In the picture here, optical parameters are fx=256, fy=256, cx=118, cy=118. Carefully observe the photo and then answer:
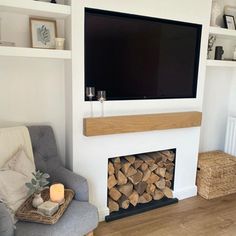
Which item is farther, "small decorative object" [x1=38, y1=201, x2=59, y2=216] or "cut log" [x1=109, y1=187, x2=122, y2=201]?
"cut log" [x1=109, y1=187, x2=122, y2=201]

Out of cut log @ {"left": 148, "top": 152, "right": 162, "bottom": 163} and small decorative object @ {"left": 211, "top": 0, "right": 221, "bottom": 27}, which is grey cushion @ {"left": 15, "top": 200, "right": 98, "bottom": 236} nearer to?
cut log @ {"left": 148, "top": 152, "right": 162, "bottom": 163}

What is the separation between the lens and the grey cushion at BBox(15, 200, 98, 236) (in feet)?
4.98

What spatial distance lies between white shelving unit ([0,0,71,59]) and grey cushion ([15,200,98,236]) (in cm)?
110

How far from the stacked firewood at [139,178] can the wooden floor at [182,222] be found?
152 millimetres

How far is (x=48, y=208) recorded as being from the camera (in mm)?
1613

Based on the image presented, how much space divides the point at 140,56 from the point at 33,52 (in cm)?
92

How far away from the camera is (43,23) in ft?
6.75

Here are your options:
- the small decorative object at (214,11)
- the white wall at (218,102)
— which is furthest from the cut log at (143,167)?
the small decorative object at (214,11)

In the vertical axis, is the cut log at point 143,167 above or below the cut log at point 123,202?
above

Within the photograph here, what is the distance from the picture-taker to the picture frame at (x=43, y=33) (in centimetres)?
202

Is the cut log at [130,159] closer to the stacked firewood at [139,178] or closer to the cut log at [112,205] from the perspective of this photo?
the stacked firewood at [139,178]

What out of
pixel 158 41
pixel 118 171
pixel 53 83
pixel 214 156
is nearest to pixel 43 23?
pixel 53 83


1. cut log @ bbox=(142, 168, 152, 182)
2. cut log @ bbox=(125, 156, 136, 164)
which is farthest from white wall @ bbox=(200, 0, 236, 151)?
cut log @ bbox=(125, 156, 136, 164)

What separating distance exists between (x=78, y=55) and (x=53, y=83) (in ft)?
1.29
